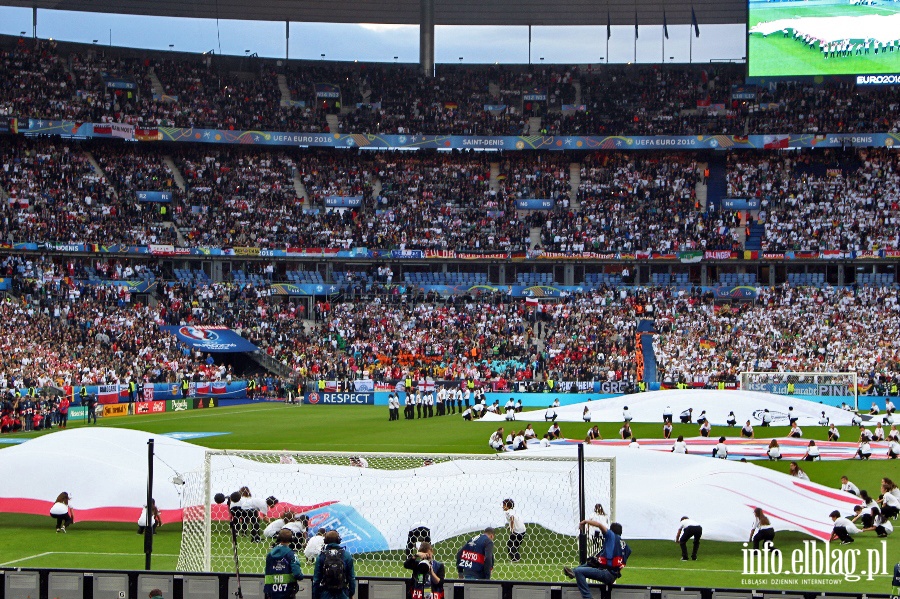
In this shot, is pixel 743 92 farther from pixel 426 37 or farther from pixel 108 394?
pixel 108 394

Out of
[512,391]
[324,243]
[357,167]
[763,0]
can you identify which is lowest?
[512,391]

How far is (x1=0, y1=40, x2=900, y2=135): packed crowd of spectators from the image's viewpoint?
72.2 metres

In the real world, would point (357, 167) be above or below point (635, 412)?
above

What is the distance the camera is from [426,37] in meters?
77.8

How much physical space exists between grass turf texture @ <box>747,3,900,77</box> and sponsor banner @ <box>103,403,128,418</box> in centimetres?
4220

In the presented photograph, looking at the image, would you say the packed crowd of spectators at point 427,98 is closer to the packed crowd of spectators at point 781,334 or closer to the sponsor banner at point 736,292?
the sponsor banner at point 736,292

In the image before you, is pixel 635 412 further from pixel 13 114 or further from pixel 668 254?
pixel 13 114

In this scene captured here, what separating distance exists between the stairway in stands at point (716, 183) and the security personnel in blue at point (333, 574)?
63004 mm

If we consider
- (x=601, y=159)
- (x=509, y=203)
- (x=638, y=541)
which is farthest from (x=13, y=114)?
(x=638, y=541)

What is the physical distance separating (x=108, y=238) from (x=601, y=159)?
3397 centimetres

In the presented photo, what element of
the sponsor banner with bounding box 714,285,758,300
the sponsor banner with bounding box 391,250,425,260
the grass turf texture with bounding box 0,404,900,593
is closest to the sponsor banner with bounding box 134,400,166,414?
the grass turf texture with bounding box 0,404,900,593

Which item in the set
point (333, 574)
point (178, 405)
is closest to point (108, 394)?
point (178, 405)

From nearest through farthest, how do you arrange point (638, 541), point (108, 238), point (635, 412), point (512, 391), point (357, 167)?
1. point (638, 541)
2. point (635, 412)
3. point (512, 391)
4. point (108, 238)
5. point (357, 167)

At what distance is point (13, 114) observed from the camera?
67250 mm
